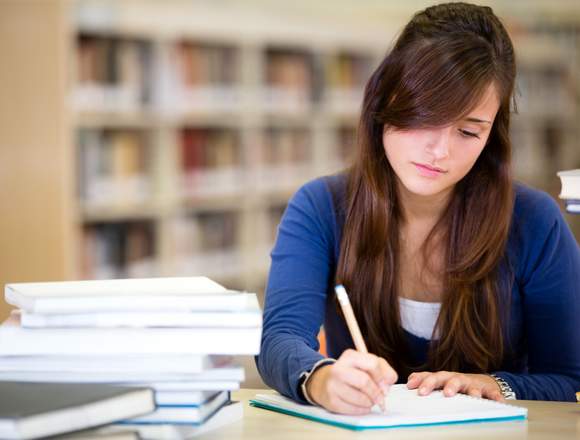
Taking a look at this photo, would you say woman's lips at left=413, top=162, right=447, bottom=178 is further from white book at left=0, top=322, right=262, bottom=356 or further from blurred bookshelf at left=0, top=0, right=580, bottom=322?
blurred bookshelf at left=0, top=0, right=580, bottom=322

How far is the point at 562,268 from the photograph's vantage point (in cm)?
161

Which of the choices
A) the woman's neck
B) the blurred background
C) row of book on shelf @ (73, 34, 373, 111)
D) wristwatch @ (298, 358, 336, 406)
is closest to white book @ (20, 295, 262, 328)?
wristwatch @ (298, 358, 336, 406)

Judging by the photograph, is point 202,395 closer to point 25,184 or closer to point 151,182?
point 25,184

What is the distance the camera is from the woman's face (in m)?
1.47

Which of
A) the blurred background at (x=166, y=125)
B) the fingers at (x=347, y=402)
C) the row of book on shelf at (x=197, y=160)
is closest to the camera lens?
the fingers at (x=347, y=402)

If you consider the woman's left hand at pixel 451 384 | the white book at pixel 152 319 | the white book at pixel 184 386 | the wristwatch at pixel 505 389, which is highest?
the white book at pixel 152 319

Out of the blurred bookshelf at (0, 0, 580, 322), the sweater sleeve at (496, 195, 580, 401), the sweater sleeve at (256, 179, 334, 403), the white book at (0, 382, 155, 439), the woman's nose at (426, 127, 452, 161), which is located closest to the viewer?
the white book at (0, 382, 155, 439)

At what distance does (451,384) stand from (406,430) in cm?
21

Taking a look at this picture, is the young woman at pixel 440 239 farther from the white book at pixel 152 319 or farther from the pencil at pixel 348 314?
the white book at pixel 152 319

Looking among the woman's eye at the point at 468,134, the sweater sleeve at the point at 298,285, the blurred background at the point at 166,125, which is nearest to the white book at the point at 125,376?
the sweater sleeve at the point at 298,285

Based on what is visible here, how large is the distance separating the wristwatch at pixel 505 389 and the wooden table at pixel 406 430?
178mm

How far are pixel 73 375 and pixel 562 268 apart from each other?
90cm

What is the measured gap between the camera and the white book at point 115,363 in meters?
1.02

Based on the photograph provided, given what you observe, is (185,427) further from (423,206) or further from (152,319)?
(423,206)
